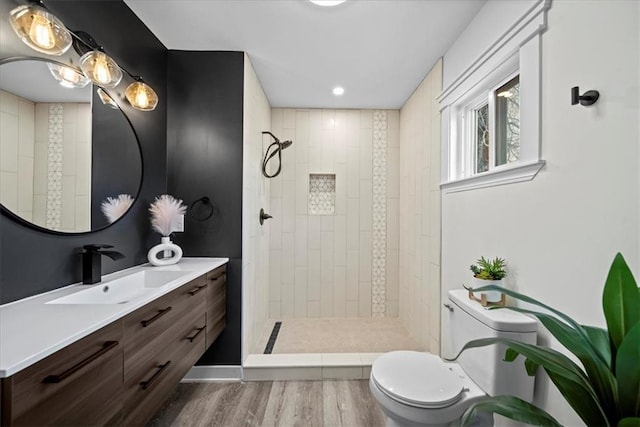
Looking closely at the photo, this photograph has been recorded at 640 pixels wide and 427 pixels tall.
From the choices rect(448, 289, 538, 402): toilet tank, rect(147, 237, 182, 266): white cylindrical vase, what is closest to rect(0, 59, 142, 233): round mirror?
rect(147, 237, 182, 266): white cylindrical vase

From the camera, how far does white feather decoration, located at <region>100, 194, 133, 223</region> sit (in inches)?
64.3

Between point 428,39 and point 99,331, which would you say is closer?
point 99,331

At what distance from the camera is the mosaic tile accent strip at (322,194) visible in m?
3.55

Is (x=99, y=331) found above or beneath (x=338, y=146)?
beneath

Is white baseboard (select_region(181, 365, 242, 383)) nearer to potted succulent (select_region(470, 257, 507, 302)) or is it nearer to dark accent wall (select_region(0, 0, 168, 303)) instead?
dark accent wall (select_region(0, 0, 168, 303))

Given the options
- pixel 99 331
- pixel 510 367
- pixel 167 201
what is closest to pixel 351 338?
pixel 510 367

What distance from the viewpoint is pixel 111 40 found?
1.67 meters

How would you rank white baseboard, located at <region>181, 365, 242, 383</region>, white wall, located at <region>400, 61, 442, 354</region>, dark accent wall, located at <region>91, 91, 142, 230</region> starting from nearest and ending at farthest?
1. dark accent wall, located at <region>91, 91, 142, 230</region>
2. white baseboard, located at <region>181, 365, 242, 383</region>
3. white wall, located at <region>400, 61, 442, 354</region>

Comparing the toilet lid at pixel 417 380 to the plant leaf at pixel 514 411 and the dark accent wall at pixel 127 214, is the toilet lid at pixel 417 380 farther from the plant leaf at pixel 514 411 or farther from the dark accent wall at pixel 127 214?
the dark accent wall at pixel 127 214

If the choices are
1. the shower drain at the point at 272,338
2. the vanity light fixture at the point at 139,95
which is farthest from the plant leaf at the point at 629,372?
the shower drain at the point at 272,338

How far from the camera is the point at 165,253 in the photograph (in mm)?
2033

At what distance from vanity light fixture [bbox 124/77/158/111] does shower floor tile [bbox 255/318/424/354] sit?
2.05 metres

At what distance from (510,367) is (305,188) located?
2590 millimetres

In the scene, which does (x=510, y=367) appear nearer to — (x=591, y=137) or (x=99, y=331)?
(x=591, y=137)
